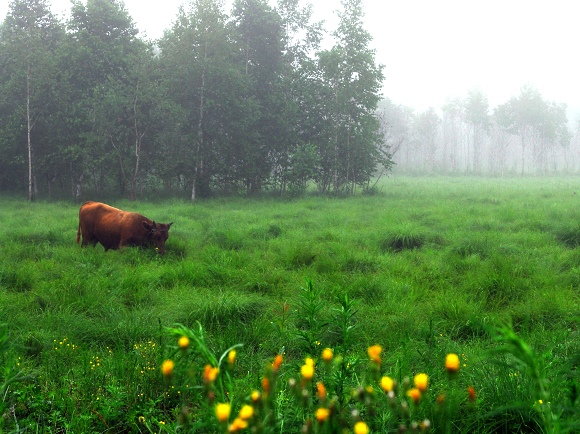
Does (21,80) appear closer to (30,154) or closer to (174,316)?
(30,154)

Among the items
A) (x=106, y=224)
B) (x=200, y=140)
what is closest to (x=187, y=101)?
(x=200, y=140)

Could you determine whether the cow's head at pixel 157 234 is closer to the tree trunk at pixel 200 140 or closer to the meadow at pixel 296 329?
the meadow at pixel 296 329

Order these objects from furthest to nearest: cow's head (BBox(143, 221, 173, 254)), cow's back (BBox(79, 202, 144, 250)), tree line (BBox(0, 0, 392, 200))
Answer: tree line (BBox(0, 0, 392, 200))
cow's back (BBox(79, 202, 144, 250))
cow's head (BBox(143, 221, 173, 254))

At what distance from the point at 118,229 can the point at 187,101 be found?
14429mm

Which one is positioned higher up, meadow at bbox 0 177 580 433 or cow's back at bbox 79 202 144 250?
cow's back at bbox 79 202 144 250

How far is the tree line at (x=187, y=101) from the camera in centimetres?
1966

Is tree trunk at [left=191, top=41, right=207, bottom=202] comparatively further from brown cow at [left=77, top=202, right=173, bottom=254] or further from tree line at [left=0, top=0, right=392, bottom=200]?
brown cow at [left=77, top=202, right=173, bottom=254]

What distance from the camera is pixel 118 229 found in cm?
897

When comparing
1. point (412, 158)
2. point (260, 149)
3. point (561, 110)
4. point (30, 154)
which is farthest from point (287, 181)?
point (412, 158)

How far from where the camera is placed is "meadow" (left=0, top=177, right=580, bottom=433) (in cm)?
187

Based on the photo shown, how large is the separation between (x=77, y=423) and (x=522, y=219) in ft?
37.9

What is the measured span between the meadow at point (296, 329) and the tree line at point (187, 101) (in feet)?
33.4

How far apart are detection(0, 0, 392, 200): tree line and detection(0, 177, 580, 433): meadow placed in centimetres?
1019

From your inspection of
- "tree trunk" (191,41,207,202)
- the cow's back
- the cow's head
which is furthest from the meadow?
"tree trunk" (191,41,207,202)
